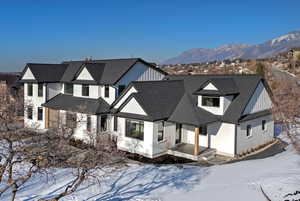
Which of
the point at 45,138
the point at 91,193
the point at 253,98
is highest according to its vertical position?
the point at 253,98

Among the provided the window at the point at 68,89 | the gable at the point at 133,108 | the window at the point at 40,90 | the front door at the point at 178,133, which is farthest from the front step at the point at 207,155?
the window at the point at 40,90

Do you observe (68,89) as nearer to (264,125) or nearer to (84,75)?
(84,75)

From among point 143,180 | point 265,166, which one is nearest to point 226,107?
point 265,166

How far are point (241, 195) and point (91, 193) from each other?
24.9ft

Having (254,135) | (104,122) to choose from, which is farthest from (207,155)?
(104,122)

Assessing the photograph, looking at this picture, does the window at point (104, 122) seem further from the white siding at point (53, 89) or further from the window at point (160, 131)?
the white siding at point (53, 89)

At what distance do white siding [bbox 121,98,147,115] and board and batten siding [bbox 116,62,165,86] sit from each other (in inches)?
143

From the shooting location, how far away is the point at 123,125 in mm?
22062

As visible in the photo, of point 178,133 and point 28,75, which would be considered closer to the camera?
point 178,133

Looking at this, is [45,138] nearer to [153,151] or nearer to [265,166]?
[153,151]

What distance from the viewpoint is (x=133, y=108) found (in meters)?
21.5

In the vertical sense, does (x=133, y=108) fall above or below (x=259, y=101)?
below

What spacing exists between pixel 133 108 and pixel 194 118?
4638 millimetres

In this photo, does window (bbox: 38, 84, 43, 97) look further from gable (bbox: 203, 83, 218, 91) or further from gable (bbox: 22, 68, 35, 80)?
gable (bbox: 203, 83, 218, 91)
